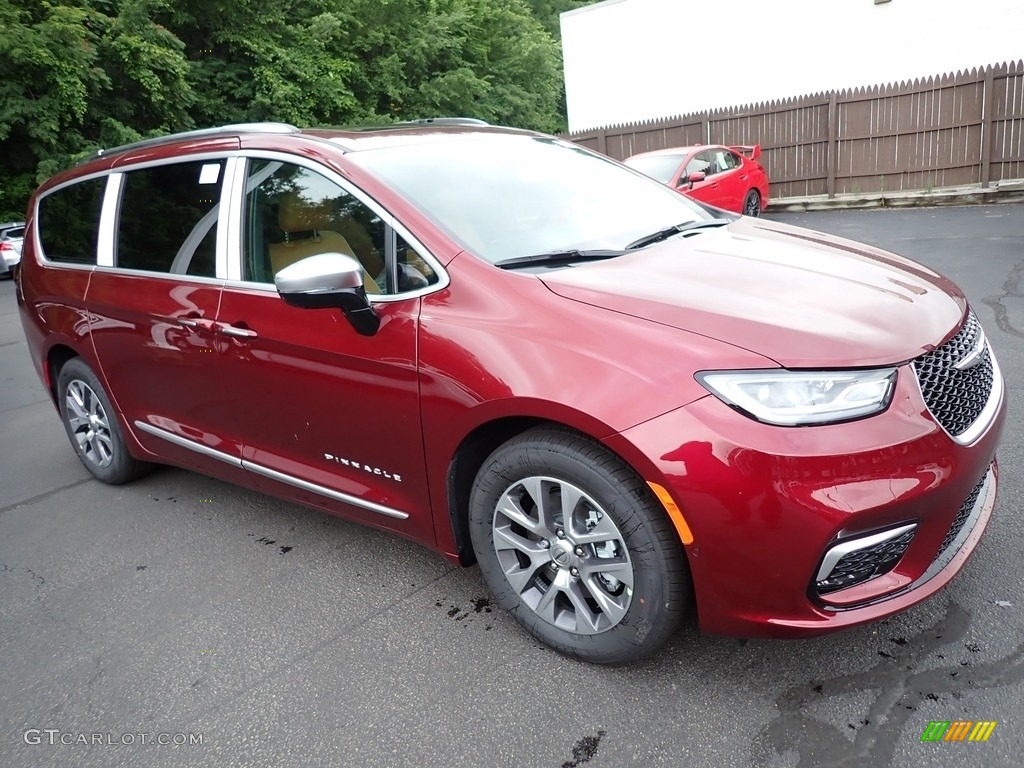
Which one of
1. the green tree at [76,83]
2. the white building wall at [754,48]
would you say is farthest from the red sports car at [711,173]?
the green tree at [76,83]

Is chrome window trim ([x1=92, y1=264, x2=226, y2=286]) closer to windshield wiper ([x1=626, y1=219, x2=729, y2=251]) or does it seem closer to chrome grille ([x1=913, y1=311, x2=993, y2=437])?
windshield wiper ([x1=626, y1=219, x2=729, y2=251])

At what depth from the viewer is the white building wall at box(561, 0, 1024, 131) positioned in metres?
16.7

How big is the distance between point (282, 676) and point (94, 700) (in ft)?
1.95

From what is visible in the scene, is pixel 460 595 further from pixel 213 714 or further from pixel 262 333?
Answer: pixel 262 333

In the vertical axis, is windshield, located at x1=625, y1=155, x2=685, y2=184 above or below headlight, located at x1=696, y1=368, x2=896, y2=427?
above

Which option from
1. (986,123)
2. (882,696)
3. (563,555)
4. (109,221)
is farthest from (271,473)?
(986,123)

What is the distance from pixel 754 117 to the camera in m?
17.2

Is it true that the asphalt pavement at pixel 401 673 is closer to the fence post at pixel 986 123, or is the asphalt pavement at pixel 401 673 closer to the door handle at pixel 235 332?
the door handle at pixel 235 332

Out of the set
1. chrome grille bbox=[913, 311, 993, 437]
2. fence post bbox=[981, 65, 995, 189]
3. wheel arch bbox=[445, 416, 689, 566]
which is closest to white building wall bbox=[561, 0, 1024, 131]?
fence post bbox=[981, 65, 995, 189]

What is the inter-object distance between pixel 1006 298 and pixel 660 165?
6.72m

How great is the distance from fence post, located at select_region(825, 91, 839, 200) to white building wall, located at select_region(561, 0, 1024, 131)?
2.67 meters

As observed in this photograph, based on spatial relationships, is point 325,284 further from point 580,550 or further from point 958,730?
point 958,730

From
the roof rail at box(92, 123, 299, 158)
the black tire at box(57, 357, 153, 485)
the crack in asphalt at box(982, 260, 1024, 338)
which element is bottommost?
the crack in asphalt at box(982, 260, 1024, 338)

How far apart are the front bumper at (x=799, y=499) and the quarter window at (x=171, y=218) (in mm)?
2054
